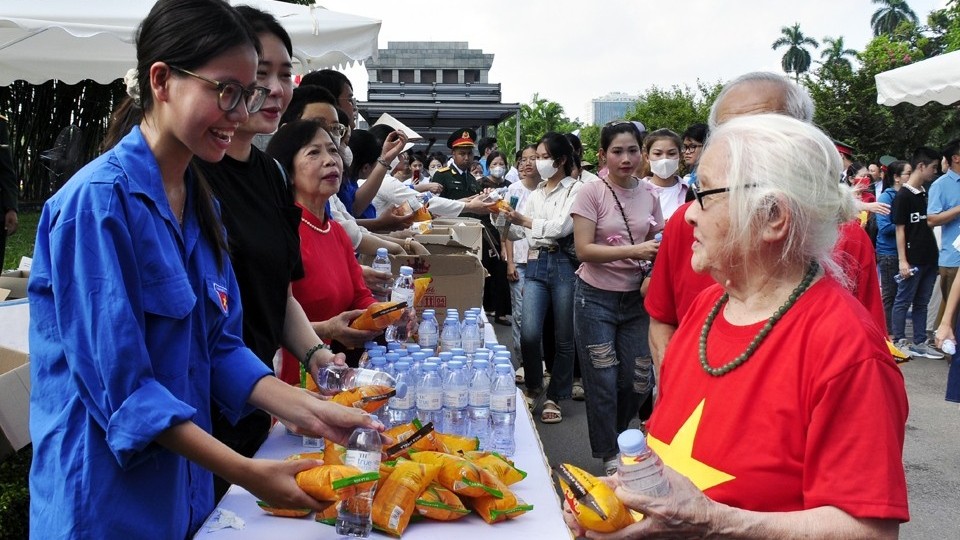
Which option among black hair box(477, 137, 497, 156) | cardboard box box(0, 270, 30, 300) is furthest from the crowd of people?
black hair box(477, 137, 497, 156)

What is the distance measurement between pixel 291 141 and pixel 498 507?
200cm

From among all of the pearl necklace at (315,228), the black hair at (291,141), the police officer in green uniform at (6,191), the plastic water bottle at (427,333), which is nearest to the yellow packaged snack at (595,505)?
the pearl necklace at (315,228)

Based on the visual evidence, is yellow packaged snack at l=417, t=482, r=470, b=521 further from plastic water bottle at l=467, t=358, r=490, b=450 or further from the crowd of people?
plastic water bottle at l=467, t=358, r=490, b=450

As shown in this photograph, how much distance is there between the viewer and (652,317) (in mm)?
→ 3230

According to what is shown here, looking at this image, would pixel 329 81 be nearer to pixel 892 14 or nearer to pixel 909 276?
pixel 909 276

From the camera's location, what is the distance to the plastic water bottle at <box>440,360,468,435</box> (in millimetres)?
2910

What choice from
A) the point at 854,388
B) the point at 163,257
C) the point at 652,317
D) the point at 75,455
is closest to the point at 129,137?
the point at 163,257

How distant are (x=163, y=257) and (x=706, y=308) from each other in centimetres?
132

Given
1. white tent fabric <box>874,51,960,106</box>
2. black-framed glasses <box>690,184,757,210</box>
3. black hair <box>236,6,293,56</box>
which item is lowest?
black-framed glasses <box>690,184,757,210</box>

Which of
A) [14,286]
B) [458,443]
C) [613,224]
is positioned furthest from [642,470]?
[14,286]

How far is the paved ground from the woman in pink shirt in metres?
0.51

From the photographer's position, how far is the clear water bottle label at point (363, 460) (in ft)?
6.48

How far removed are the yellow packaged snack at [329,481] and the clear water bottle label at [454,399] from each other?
3.28ft

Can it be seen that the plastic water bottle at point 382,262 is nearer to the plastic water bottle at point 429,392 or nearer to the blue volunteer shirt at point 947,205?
the plastic water bottle at point 429,392
